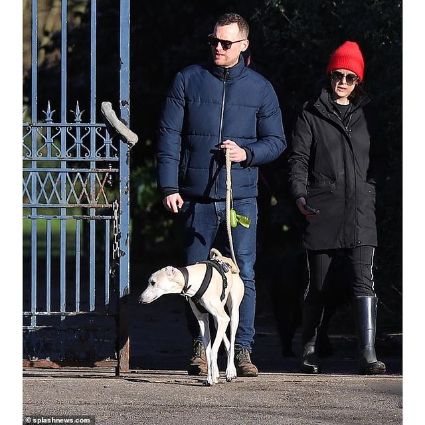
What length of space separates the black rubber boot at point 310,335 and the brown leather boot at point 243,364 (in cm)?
49

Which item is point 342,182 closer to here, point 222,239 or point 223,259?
point 222,239

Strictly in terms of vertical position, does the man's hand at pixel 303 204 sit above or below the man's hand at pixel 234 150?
below

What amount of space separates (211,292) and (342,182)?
118 cm

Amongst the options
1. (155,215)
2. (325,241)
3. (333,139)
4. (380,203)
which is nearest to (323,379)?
(325,241)

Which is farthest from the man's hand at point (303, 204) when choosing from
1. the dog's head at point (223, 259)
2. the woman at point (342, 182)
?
the dog's head at point (223, 259)

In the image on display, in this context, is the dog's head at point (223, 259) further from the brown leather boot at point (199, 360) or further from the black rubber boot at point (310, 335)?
the black rubber boot at point (310, 335)

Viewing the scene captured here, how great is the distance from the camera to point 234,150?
354 inches

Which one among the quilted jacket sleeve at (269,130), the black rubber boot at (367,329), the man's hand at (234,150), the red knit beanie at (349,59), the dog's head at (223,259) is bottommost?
the black rubber boot at (367,329)

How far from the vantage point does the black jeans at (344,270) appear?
30.6 feet

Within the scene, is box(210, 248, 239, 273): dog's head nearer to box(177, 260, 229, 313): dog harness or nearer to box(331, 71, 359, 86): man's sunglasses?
box(177, 260, 229, 313): dog harness

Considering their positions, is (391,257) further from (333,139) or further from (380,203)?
(333,139)

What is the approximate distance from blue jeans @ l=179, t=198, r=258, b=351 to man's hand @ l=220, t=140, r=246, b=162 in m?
0.33

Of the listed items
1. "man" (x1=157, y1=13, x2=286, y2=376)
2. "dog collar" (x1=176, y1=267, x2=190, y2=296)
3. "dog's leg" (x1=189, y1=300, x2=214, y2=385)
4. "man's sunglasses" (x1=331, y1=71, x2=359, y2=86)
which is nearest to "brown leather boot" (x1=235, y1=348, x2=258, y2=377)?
"man" (x1=157, y1=13, x2=286, y2=376)

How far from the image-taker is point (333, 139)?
9.34 meters
